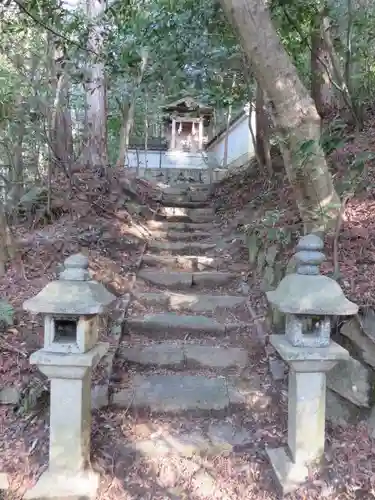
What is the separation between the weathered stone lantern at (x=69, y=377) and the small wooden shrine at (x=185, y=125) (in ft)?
53.6

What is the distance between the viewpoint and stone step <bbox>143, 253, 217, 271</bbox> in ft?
17.3

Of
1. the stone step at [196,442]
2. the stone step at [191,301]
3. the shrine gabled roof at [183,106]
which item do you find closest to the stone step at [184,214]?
the stone step at [191,301]

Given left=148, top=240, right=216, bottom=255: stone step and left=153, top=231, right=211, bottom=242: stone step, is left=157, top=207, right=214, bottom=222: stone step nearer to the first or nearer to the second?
left=153, top=231, right=211, bottom=242: stone step

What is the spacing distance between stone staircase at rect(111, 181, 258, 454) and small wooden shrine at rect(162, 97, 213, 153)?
13.3m

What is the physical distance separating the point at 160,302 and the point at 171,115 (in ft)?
50.0

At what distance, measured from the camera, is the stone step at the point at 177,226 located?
678 centimetres

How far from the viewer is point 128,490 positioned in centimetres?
245

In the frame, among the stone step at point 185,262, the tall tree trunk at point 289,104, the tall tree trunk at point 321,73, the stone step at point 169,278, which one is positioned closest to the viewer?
the tall tree trunk at point 289,104

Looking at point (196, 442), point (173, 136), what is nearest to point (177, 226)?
point (196, 442)

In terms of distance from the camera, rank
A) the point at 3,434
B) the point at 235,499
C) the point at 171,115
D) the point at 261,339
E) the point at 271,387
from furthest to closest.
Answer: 1. the point at 171,115
2. the point at 261,339
3. the point at 271,387
4. the point at 3,434
5. the point at 235,499

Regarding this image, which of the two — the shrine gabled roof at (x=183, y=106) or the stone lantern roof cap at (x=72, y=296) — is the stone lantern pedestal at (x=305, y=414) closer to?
the stone lantern roof cap at (x=72, y=296)

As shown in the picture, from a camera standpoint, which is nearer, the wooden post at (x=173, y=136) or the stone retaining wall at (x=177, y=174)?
the stone retaining wall at (x=177, y=174)

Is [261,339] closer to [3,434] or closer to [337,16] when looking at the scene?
[3,434]

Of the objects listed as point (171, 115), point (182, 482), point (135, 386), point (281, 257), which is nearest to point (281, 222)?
point (281, 257)
